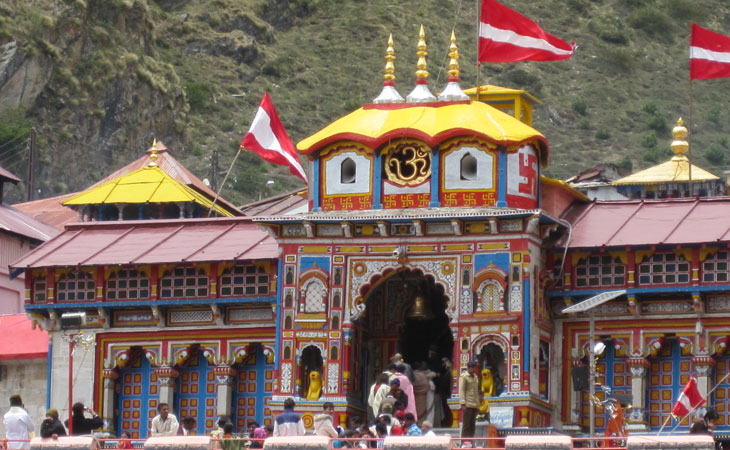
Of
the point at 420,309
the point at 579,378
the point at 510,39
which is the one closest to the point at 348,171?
the point at 420,309

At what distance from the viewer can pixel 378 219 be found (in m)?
52.6

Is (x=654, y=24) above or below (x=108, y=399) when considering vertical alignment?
above

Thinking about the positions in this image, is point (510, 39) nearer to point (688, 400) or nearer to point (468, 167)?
point (468, 167)

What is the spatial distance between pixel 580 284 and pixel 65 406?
39.4 ft

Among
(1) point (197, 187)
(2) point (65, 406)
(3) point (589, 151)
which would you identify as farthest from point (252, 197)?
(2) point (65, 406)

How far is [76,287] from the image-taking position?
56.3 metres

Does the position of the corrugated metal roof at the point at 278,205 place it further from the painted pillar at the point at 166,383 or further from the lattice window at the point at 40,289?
the lattice window at the point at 40,289

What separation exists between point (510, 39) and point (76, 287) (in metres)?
11.3

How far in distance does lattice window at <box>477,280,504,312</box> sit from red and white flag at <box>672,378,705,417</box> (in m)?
4.27

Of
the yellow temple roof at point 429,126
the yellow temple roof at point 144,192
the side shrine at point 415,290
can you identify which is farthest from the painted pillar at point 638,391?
the yellow temple roof at point 144,192

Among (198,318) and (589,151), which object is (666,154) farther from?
(198,318)

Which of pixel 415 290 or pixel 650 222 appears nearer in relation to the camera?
pixel 650 222

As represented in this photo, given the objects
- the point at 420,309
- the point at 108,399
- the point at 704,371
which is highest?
the point at 420,309

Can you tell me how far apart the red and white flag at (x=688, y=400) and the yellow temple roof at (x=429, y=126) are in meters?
6.38
